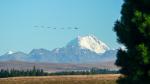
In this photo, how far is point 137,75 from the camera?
3092cm

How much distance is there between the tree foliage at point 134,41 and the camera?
99.6ft

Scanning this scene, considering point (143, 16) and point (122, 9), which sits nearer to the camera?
point (143, 16)

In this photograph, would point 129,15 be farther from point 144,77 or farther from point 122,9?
point 144,77

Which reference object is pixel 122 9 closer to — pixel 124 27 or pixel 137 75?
pixel 124 27

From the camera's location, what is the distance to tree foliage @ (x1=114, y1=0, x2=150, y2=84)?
30.4 metres

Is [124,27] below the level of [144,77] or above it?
above

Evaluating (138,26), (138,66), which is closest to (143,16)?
(138,26)

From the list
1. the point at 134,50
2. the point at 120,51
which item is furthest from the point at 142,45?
the point at 120,51

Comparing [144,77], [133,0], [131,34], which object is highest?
[133,0]

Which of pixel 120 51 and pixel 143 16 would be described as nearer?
pixel 143 16

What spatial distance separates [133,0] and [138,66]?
146 inches

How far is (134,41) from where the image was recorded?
103 feet

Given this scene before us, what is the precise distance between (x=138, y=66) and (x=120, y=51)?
2102 millimetres

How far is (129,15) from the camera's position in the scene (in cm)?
3159
